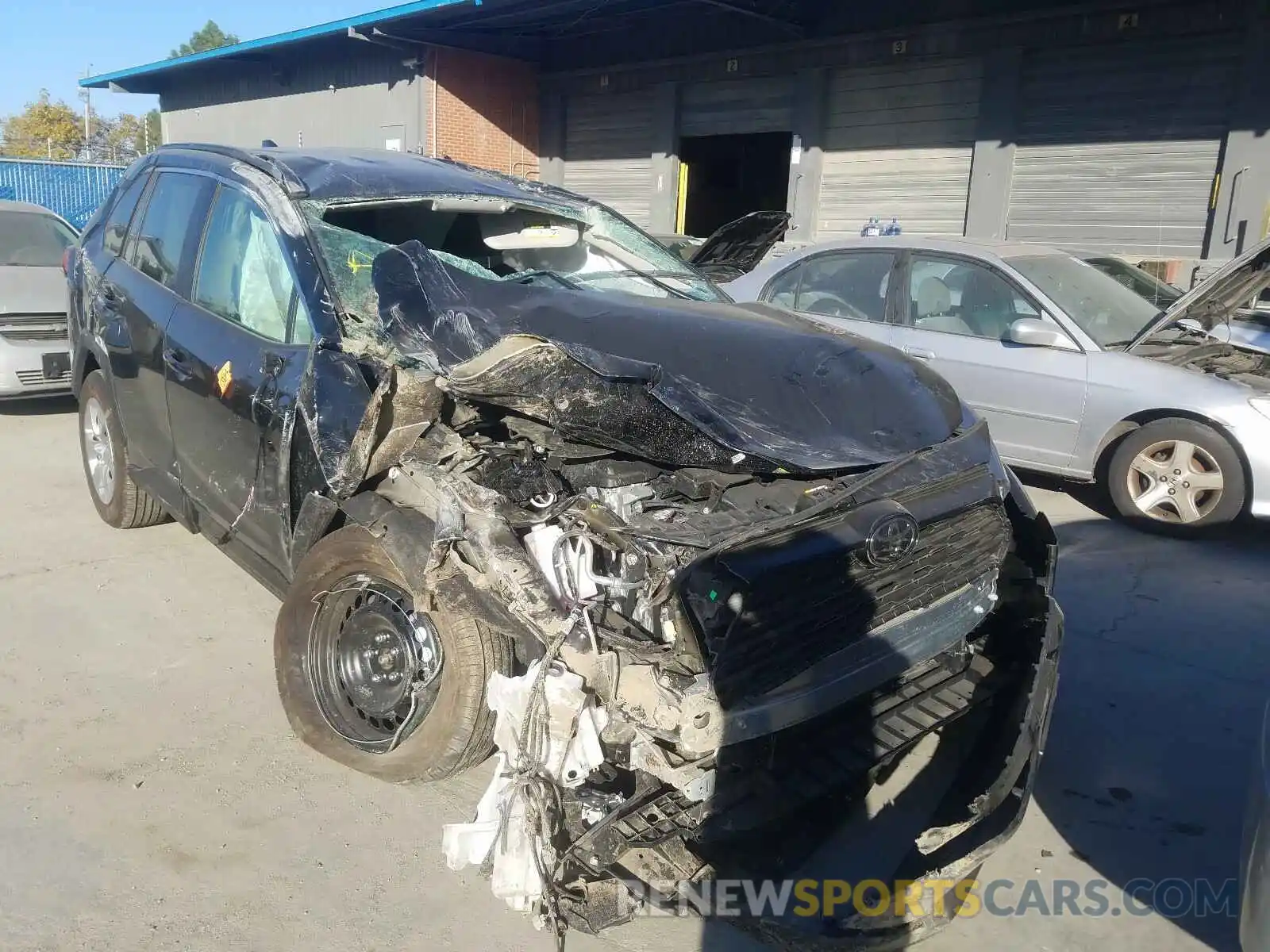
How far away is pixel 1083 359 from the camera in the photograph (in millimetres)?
5797

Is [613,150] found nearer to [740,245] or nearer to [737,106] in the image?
[737,106]

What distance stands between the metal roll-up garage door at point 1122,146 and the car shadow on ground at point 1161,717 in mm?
7556

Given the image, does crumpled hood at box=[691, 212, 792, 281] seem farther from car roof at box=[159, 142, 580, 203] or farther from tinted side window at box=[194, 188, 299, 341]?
tinted side window at box=[194, 188, 299, 341]

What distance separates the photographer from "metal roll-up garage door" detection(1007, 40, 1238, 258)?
1105cm

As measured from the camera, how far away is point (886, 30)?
13469 mm

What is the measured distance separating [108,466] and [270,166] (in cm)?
228

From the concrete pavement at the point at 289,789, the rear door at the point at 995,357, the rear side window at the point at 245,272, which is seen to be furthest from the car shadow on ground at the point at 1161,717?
the rear side window at the point at 245,272

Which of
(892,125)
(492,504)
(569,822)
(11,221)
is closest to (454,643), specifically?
(492,504)

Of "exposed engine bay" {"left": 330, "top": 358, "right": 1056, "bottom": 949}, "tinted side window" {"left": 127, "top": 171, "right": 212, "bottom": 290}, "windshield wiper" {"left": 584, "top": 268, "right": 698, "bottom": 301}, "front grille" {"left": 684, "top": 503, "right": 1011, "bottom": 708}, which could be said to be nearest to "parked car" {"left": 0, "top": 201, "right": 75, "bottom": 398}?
"tinted side window" {"left": 127, "top": 171, "right": 212, "bottom": 290}

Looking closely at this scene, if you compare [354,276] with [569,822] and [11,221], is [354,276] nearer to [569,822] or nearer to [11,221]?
[569,822]

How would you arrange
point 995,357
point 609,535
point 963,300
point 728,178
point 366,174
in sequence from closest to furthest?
point 609,535, point 366,174, point 995,357, point 963,300, point 728,178

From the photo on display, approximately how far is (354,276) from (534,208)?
3.63 ft

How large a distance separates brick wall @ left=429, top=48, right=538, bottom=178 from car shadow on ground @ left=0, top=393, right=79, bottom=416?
1055 centimetres

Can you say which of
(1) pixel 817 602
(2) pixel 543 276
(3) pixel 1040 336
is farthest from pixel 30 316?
(1) pixel 817 602
